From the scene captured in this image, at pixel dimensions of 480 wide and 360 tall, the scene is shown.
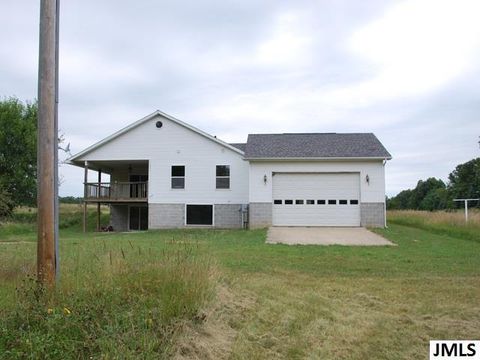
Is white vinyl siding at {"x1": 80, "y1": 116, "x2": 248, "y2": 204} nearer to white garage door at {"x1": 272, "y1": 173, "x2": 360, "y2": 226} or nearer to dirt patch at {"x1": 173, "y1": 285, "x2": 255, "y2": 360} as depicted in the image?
white garage door at {"x1": 272, "y1": 173, "x2": 360, "y2": 226}

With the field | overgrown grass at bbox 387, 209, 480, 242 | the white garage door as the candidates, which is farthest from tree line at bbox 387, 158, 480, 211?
the field

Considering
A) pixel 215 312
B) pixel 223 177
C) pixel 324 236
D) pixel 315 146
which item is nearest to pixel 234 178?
pixel 223 177

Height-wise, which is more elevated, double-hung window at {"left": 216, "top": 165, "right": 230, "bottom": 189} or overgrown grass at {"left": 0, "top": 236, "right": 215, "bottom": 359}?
double-hung window at {"left": 216, "top": 165, "right": 230, "bottom": 189}

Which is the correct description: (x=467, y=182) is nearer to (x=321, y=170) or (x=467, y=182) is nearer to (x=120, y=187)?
(x=321, y=170)

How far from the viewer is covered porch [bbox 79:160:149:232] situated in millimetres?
24438

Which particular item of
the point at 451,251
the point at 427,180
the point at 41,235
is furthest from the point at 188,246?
the point at 427,180

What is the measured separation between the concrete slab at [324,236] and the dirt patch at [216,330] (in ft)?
30.1

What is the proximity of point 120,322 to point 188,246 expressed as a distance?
2880mm

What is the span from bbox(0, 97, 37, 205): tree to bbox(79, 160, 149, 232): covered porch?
8.38 m

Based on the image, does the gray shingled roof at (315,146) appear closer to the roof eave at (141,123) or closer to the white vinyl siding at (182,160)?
the roof eave at (141,123)

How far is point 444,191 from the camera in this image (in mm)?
63750

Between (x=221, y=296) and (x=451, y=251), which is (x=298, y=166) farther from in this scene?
(x=221, y=296)

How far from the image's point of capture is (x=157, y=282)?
5.05 meters

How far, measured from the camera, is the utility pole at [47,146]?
5.10m
